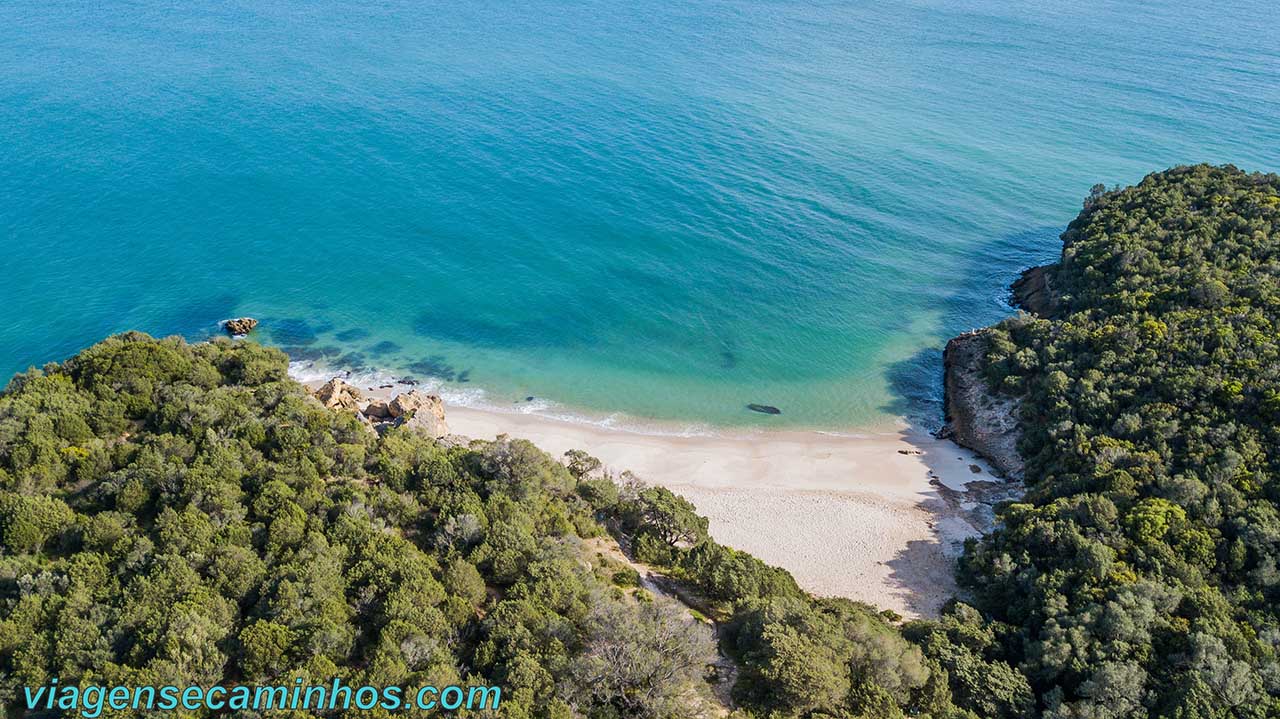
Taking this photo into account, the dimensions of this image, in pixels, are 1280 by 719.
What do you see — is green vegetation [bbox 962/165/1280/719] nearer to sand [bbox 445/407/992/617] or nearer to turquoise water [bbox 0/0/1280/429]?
sand [bbox 445/407/992/617]

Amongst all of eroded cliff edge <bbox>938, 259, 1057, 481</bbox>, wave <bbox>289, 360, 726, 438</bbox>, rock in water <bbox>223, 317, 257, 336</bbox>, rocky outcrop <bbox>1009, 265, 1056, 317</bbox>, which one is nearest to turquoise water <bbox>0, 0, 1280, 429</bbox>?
wave <bbox>289, 360, 726, 438</bbox>

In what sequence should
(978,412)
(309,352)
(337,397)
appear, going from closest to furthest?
(337,397), (978,412), (309,352)

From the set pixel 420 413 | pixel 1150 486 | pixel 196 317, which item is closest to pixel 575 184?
pixel 196 317

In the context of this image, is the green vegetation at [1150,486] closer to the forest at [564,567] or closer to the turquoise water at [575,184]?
the forest at [564,567]

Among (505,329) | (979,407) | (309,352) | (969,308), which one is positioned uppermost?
(969,308)

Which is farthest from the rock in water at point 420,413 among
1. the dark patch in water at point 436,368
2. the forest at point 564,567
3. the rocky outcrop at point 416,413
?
the dark patch in water at point 436,368

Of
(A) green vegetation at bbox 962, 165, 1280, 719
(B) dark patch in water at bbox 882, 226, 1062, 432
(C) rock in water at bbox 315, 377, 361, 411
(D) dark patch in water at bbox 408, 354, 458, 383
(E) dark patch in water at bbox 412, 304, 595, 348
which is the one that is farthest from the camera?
(E) dark patch in water at bbox 412, 304, 595, 348

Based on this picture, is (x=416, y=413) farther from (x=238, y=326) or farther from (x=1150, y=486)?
(x=1150, y=486)
